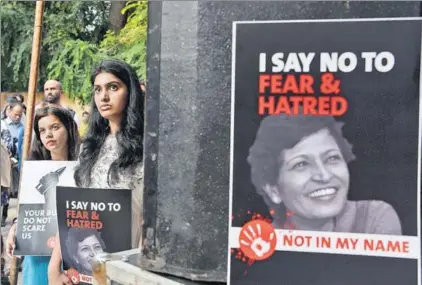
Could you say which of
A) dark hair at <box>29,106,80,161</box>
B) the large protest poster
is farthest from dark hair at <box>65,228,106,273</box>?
the large protest poster

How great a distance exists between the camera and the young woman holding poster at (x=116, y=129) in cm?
335

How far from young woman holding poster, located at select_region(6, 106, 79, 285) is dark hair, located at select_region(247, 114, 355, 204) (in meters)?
2.24

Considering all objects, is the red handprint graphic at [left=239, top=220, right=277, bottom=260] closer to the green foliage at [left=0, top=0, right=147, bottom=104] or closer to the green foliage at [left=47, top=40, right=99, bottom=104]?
the green foliage at [left=0, top=0, right=147, bottom=104]

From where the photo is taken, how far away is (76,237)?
336 cm

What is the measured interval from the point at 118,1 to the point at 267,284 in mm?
2032

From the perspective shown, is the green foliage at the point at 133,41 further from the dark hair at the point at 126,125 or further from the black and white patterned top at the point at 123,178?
the black and white patterned top at the point at 123,178

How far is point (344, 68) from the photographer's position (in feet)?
5.29

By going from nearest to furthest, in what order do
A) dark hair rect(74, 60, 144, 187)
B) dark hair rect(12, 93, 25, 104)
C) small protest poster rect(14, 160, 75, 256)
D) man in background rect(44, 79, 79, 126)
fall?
dark hair rect(74, 60, 144, 187)
man in background rect(44, 79, 79, 126)
small protest poster rect(14, 160, 75, 256)
dark hair rect(12, 93, 25, 104)

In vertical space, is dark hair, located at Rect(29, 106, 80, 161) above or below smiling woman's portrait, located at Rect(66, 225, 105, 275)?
above

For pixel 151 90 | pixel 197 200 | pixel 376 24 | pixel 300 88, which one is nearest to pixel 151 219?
pixel 197 200

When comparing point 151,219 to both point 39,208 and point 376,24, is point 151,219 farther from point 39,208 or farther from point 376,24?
point 39,208

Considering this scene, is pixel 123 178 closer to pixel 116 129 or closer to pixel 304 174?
Result: pixel 116 129

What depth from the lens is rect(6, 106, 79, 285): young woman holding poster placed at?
375 cm

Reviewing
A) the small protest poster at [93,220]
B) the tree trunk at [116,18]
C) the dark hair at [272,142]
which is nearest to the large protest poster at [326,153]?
the dark hair at [272,142]
